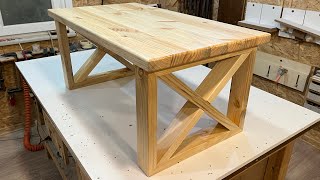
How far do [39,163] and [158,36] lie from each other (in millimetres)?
1559

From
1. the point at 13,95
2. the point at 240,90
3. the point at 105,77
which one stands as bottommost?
the point at 13,95

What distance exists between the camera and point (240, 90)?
89 centimetres

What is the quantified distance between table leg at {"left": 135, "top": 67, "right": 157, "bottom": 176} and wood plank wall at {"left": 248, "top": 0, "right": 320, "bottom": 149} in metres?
1.50


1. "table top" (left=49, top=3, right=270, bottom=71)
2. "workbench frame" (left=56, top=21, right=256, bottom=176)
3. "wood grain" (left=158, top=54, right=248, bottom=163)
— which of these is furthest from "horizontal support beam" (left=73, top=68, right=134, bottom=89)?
"wood grain" (left=158, top=54, right=248, bottom=163)

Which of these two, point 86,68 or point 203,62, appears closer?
point 203,62

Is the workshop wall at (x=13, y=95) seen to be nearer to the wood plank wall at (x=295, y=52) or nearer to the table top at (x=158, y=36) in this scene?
the table top at (x=158, y=36)

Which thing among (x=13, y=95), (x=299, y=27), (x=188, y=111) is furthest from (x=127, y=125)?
(x=13, y=95)

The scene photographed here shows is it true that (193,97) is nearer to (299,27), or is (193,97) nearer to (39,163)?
(299,27)

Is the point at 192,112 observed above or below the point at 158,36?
below

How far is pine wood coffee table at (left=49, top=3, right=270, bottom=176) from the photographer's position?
66cm

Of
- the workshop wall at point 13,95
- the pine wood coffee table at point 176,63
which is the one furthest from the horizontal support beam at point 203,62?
the workshop wall at point 13,95

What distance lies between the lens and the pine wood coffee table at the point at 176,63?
66 cm

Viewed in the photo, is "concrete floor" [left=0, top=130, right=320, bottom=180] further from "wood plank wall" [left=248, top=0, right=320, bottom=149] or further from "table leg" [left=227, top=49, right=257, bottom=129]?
"table leg" [left=227, top=49, right=257, bottom=129]

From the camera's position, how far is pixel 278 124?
103cm
